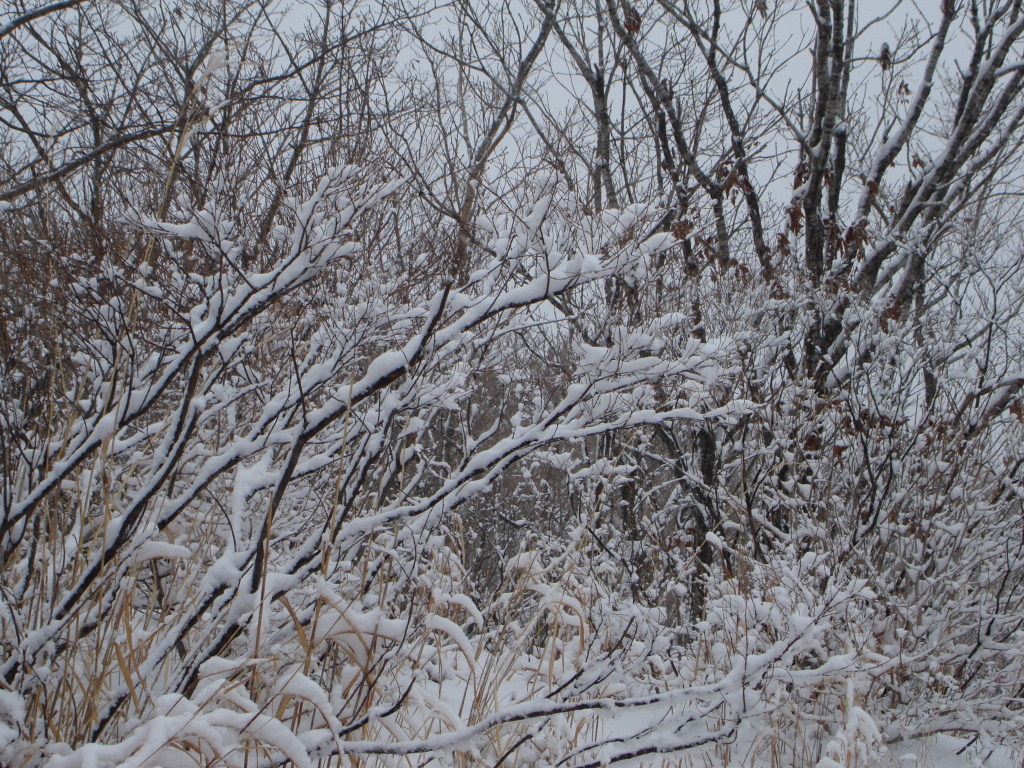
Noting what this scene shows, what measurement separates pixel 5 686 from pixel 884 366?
14.3 feet

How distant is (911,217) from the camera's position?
5.64 metres

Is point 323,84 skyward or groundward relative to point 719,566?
skyward

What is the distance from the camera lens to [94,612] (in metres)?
1.46

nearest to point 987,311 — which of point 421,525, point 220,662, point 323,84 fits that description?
point 421,525

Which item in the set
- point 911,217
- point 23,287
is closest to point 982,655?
point 911,217

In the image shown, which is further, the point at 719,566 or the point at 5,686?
the point at 719,566

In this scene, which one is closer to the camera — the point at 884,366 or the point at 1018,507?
the point at 1018,507

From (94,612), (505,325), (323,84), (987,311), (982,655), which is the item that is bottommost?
(982,655)

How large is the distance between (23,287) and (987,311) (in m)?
7.70

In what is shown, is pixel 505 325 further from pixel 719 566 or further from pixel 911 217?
pixel 911 217

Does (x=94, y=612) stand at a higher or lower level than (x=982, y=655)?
higher

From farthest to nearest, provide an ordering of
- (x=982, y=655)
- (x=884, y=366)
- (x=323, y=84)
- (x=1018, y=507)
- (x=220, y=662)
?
(x=323, y=84)
(x=884, y=366)
(x=1018, y=507)
(x=982, y=655)
(x=220, y=662)

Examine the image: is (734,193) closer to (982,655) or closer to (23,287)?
(982,655)

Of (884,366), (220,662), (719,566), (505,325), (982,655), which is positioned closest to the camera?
(220,662)
